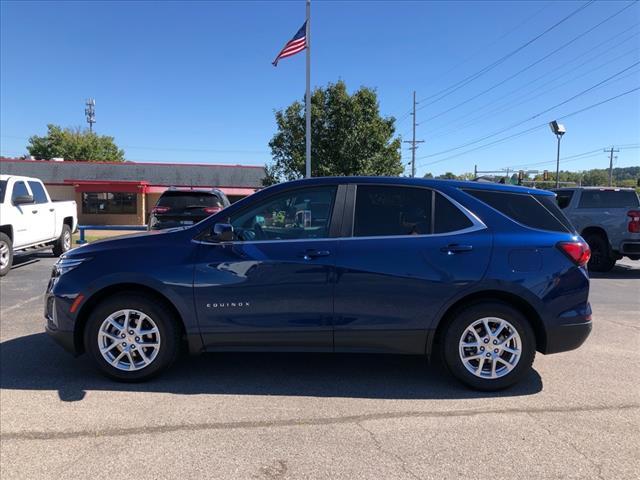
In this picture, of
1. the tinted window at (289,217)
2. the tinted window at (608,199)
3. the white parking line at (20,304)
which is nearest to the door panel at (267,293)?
the tinted window at (289,217)

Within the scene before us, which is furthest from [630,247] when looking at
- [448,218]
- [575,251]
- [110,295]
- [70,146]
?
[70,146]

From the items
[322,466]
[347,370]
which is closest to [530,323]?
[347,370]

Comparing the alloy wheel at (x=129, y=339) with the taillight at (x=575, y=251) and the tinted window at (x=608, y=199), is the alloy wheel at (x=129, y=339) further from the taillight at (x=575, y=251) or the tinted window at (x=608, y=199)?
the tinted window at (x=608, y=199)

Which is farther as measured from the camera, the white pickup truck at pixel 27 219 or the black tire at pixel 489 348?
the white pickup truck at pixel 27 219

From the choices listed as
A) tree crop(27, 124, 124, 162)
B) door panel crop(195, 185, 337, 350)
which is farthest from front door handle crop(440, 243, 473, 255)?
tree crop(27, 124, 124, 162)

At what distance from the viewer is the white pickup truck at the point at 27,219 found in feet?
31.7

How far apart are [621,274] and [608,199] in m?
1.75

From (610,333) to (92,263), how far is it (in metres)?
5.76

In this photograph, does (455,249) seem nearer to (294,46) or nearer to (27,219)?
(27,219)

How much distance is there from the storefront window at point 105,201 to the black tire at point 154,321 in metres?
34.2

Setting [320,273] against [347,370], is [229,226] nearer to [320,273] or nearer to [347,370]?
[320,273]

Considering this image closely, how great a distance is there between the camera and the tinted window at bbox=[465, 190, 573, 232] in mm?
4086

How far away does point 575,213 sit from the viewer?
11.6 metres

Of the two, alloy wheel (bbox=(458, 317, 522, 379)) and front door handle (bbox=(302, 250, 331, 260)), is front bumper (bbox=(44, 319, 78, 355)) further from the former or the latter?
alloy wheel (bbox=(458, 317, 522, 379))
